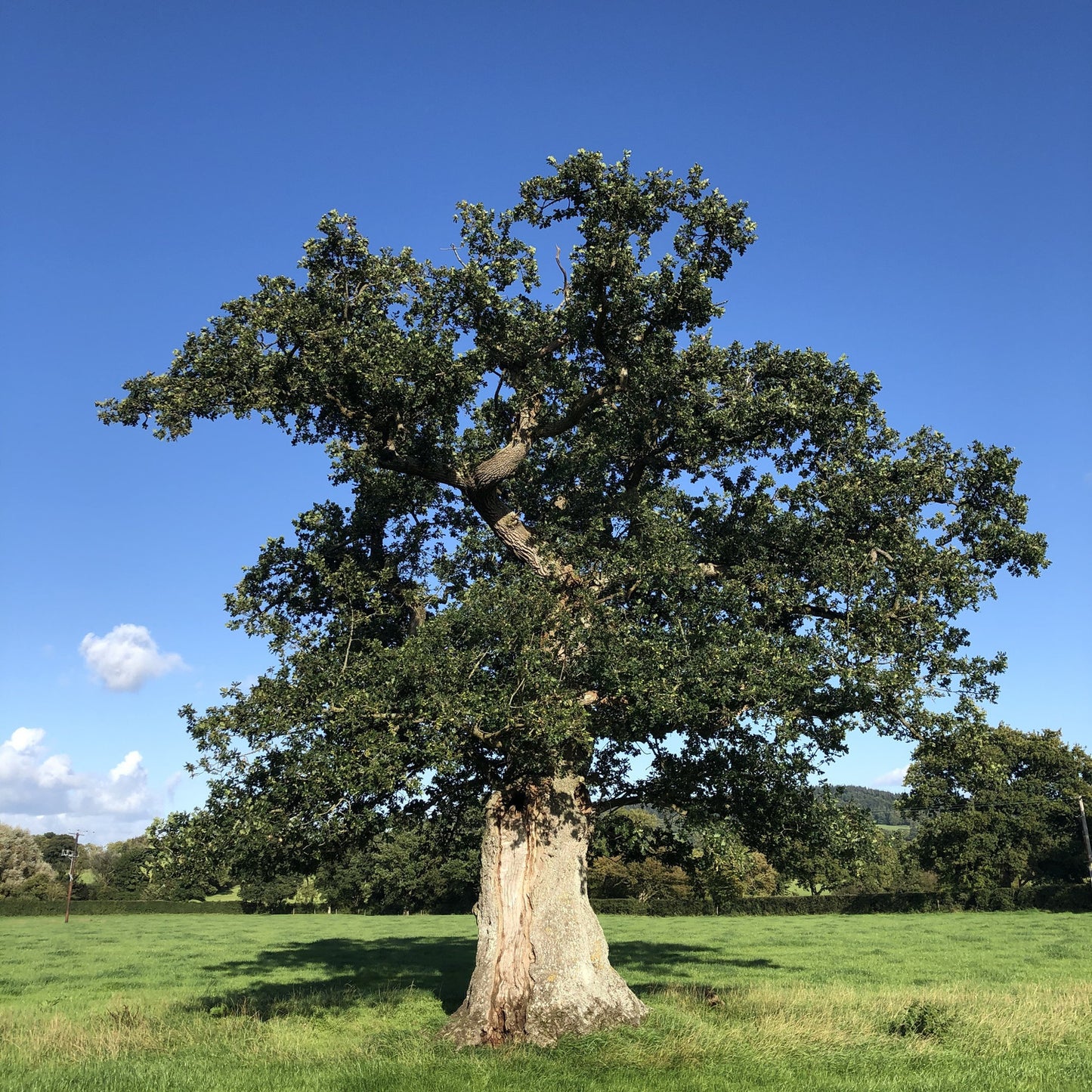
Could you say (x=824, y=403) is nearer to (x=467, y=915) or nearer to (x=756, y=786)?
(x=756, y=786)

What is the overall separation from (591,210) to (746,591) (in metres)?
9.53

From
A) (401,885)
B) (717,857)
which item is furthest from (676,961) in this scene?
(401,885)

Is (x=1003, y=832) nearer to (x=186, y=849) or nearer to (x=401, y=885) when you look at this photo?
(x=401, y=885)

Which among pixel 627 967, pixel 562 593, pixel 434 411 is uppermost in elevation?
pixel 434 411

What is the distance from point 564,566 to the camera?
20656 mm

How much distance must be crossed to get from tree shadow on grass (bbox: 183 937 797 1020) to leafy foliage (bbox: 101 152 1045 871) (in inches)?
250

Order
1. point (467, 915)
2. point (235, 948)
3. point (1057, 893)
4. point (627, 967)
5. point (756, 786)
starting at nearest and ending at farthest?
point (756, 786)
point (627, 967)
point (235, 948)
point (1057, 893)
point (467, 915)

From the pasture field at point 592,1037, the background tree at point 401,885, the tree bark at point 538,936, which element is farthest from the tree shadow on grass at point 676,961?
the background tree at point 401,885

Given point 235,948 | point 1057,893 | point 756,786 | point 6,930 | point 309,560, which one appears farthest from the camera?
point 1057,893

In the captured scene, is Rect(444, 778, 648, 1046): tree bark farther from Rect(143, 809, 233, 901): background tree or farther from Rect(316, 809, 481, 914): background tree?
Rect(316, 809, 481, 914): background tree

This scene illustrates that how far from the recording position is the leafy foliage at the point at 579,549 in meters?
17.5

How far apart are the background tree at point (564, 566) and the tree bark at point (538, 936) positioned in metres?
0.07

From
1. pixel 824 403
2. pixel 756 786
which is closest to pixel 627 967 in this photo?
pixel 756 786

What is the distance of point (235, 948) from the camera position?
4572 centimetres
